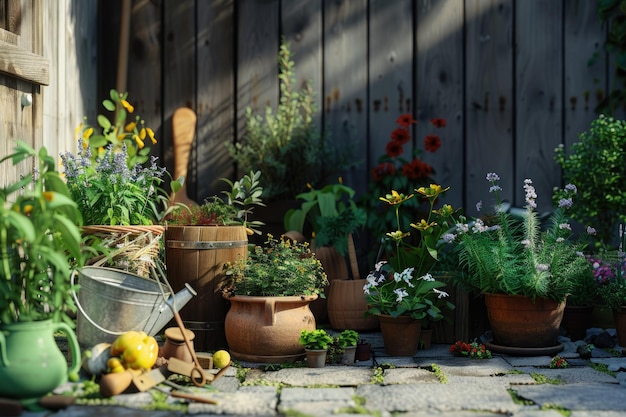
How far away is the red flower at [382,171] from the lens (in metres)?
4.59

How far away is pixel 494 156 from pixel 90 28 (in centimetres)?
263

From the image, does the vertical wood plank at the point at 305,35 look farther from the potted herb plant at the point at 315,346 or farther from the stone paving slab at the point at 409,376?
the stone paving slab at the point at 409,376

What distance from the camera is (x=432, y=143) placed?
4.59 meters

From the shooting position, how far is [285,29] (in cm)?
485

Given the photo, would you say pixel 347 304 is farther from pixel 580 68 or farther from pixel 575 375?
pixel 580 68

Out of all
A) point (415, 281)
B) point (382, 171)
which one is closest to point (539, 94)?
point (382, 171)

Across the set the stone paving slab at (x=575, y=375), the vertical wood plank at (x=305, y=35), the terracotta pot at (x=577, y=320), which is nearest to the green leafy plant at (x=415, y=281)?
the stone paving slab at (x=575, y=375)

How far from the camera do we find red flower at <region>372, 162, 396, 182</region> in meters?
4.59

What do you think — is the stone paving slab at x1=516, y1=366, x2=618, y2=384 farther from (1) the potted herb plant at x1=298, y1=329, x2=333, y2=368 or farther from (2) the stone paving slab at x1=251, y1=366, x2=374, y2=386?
(1) the potted herb plant at x1=298, y1=329, x2=333, y2=368

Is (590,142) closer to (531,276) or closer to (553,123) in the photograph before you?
(553,123)

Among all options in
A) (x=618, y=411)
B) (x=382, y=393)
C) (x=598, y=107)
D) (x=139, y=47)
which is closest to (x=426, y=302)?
(x=382, y=393)

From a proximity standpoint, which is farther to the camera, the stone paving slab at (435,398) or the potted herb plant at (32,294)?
the stone paving slab at (435,398)

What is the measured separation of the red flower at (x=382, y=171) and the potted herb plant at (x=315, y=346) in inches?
58.5

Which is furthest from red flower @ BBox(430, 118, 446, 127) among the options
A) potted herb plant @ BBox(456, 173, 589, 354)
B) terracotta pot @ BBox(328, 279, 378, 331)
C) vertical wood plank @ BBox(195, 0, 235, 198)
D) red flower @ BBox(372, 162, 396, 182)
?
vertical wood plank @ BBox(195, 0, 235, 198)
